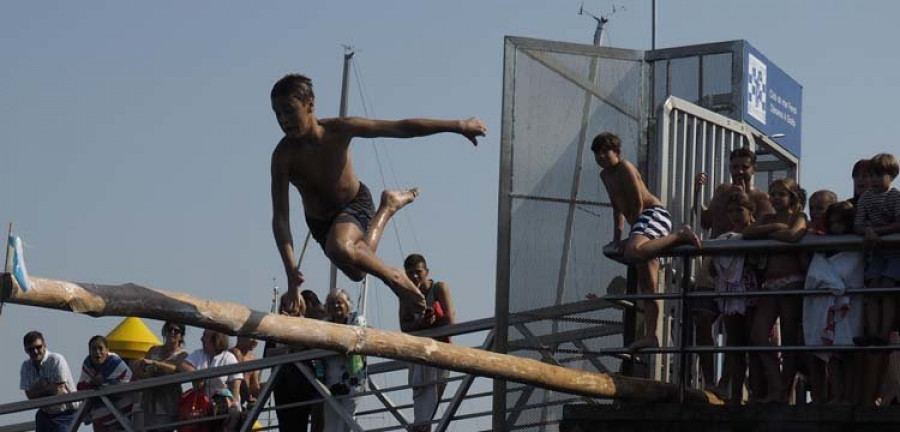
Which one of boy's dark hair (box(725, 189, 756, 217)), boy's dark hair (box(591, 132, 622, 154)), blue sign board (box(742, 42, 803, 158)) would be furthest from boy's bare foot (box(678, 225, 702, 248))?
blue sign board (box(742, 42, 803, 158))

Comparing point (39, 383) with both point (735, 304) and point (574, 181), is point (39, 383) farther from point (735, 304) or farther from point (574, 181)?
point (735, 304)

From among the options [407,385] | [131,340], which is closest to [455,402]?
[407,385]

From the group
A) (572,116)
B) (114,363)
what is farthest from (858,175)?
(114,363)

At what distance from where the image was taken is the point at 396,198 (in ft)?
41.5

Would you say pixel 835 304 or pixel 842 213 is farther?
pixel 842 213

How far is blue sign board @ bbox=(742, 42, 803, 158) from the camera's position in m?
14.5

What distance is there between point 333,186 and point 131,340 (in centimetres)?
578

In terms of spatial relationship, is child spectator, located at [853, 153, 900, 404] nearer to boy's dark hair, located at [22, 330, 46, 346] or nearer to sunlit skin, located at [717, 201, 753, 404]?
sunlit skin, located at [717, 201, 753, 404]

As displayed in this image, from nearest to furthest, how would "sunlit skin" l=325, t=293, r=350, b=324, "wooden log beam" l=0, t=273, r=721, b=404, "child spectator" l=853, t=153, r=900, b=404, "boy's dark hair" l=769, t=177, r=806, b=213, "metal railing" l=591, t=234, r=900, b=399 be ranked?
"wooden log beam" l=0, t=273, r=721, b=404, "metal railing" l=591, t=234, r=900, b=399, "child spectator" l=853, t=153, r=900, b=404, "boy's dark hair" l=769, t=177, r=806, b=213, "sunlit skin" l=325, t=293, r=350, b=324

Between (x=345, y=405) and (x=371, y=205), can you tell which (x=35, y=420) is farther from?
(x=371, y=205)

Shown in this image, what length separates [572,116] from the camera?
13.7 meters

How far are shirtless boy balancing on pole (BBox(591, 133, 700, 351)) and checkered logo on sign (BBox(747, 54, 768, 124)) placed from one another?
1.74m

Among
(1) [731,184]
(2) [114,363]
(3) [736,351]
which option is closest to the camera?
(3) [736,351]

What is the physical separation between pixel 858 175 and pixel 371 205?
3071 millimetres
